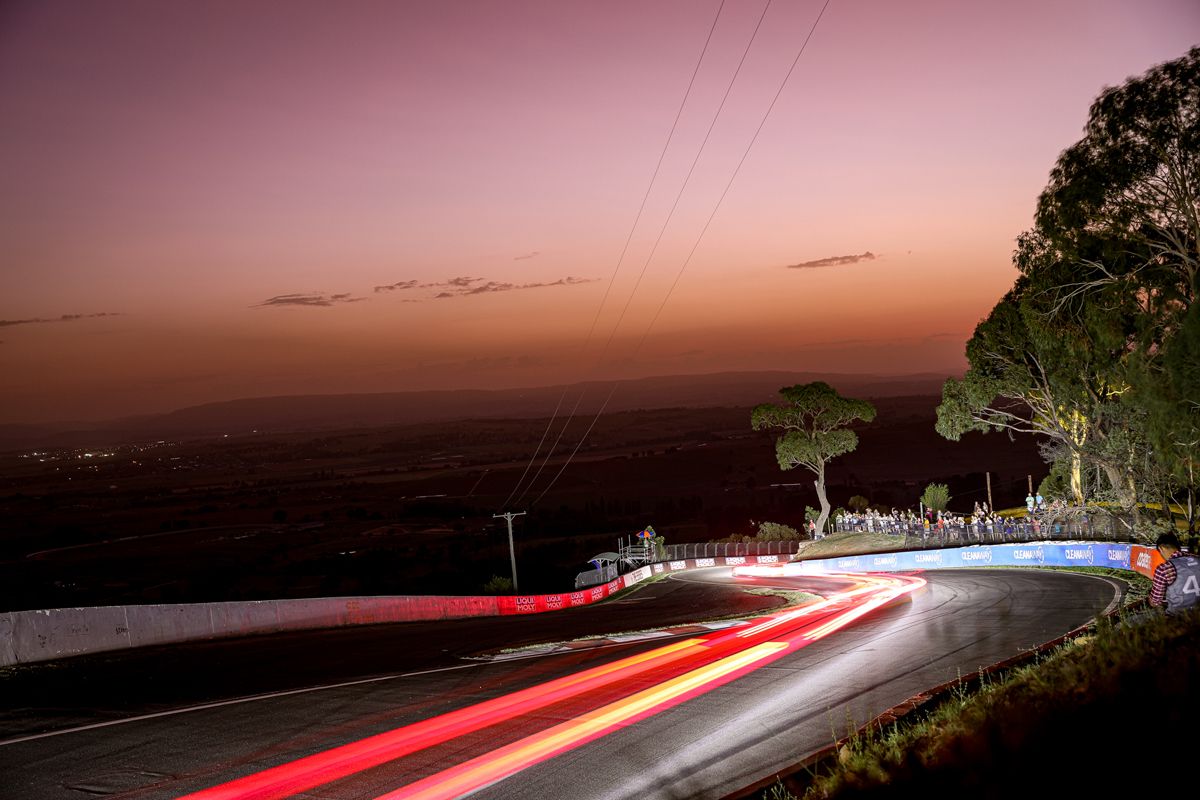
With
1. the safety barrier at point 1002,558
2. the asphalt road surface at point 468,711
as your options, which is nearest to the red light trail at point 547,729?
the asphalt road surface at point 468,711

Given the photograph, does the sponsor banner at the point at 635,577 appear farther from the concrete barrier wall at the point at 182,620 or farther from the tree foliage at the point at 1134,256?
the tree foliage at the point at 1134,256

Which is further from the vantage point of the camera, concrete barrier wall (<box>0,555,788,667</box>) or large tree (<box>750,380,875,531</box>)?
large tree (<box>750,380,875,531</box>)

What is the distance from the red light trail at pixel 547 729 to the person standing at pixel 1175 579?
6076 millimetres

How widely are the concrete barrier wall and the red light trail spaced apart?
12508mm

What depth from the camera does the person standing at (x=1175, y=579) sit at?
36.8 feet

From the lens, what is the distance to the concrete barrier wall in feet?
63.5

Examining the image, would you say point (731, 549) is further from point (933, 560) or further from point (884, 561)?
point (933, 560)

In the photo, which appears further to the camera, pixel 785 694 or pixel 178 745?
pixel 785 694

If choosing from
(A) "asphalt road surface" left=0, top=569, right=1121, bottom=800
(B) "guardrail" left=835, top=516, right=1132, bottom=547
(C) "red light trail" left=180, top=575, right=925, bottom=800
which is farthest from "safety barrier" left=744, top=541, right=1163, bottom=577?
(C) "red light trail" left=180, top=575, right=925, bottom=800

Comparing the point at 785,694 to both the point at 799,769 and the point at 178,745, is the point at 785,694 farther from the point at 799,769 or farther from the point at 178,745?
the point at 178,745

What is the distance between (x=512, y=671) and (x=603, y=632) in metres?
7.19

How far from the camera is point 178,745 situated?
11188 mm

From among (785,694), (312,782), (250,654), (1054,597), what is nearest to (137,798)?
(312,782)

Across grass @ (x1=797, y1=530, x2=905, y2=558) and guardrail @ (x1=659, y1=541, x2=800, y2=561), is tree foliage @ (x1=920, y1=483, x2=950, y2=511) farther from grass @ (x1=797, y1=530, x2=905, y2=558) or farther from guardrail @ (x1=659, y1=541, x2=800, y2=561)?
guardrail @ (x1=659, y1=541, x2=800, y2=561)
